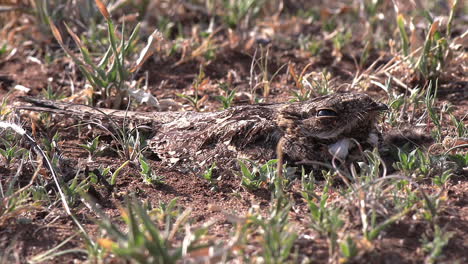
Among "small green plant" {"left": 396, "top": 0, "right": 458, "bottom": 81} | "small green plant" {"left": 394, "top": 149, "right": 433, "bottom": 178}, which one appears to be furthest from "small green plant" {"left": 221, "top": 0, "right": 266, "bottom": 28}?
"small green plant" {"left": 394, "top": 149, "right": 433, "bottom": 178}

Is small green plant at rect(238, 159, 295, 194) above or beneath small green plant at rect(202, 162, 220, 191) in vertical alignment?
above

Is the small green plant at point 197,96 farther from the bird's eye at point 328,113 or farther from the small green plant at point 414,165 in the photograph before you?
the small green plant at point 414,165

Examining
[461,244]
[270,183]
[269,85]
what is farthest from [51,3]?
[461,244]

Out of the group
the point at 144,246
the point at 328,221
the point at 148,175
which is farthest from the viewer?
the point at 148,175

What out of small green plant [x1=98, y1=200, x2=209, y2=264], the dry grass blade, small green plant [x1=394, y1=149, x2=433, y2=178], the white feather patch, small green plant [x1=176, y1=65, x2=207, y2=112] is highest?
the dry grass blade

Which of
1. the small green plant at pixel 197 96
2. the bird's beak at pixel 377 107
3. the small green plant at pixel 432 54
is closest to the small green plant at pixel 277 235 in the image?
the bird's beak at pixel 377 107

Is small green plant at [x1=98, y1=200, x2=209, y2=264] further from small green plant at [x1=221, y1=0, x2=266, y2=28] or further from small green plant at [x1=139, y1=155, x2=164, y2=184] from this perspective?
small green plant at [x1=221, y1=0, x2=266, y2=28]

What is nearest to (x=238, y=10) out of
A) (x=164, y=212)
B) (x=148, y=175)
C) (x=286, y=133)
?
A: (x=286, y=133)

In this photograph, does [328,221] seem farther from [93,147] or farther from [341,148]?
[93,147]
